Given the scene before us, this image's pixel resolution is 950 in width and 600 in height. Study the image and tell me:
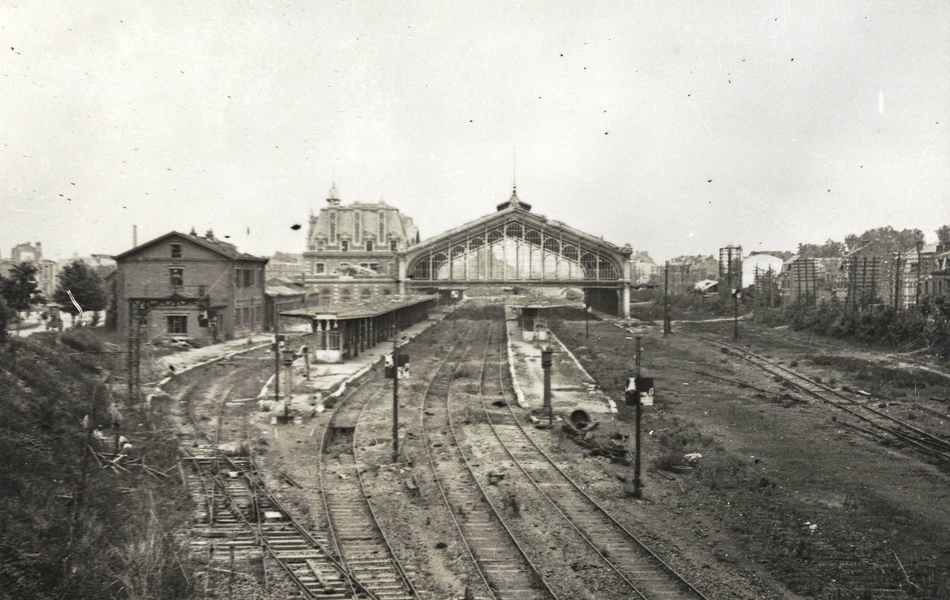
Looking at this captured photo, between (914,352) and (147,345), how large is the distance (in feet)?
137

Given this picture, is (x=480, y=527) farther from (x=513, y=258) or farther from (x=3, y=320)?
(x=513, y=258)

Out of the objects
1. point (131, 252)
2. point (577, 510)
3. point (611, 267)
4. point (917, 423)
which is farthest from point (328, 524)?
point (611, 267)

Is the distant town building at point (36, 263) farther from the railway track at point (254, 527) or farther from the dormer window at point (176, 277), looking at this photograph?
the railway track at point (254, 527)

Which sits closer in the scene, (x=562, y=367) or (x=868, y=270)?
(x=562, y=367)

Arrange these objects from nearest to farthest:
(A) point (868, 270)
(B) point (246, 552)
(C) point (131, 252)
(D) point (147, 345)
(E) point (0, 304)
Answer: (B) point (246, 552), (E) point (0, 304), (D) point (147, 345), (C) point (131, 252), (A) point (868, 270)

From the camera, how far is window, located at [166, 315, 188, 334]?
135 feet

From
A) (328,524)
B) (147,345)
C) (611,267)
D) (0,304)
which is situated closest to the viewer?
(328,524)

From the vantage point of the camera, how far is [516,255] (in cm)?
6088

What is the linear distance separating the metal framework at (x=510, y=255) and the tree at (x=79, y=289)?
26.8 m

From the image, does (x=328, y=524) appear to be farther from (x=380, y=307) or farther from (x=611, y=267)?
(x=611, y=267)

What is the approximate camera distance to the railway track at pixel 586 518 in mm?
9375

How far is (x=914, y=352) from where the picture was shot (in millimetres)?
32281

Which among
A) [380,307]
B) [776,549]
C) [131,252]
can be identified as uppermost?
[131,252]

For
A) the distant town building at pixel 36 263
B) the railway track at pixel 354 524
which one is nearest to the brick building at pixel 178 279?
the distant town building at pixel 36 263
